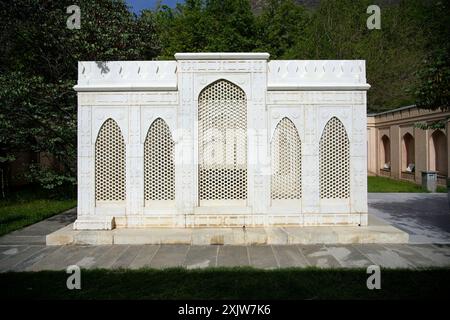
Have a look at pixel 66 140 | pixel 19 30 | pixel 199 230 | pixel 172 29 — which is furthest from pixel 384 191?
pixel 172 29

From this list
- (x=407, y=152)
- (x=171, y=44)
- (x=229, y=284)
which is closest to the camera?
(x=229, y=284)

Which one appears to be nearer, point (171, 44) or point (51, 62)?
point (51, 62)

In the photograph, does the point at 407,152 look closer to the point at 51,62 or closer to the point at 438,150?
the point at 438,150

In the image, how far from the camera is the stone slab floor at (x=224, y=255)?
4.80 metres

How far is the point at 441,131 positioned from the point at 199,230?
14201 millimetres

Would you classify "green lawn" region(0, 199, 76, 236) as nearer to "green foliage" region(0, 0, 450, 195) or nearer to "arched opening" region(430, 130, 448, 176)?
"green foliage" region(0, 0, 450, 195)

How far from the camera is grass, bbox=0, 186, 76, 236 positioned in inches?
305

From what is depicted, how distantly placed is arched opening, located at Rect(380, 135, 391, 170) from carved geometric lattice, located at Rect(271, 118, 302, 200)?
1606 cm

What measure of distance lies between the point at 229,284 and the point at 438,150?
51.7 ft

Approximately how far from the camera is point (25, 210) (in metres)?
9.55

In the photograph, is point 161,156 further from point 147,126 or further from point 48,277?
point 48,277

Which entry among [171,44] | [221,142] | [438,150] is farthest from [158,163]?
[171,44]

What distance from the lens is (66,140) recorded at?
10.3m

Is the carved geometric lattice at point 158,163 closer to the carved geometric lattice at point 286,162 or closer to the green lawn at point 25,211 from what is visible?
the carved geometric lattice at point 286,162
